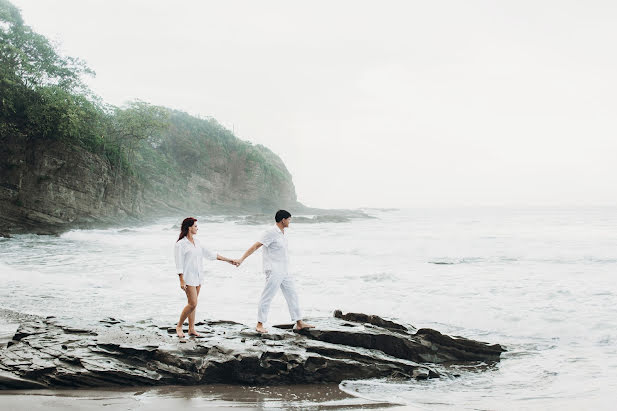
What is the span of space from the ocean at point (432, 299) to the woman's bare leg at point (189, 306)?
851mm

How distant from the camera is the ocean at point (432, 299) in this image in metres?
5.36

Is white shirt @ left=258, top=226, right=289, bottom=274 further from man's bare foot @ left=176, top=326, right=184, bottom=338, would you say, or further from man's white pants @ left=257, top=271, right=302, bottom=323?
man's bare foot @ left=176, top=326, right=184, bottom=338

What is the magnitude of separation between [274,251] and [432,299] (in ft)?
18.6

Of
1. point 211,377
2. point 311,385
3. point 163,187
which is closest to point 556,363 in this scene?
point 311,385

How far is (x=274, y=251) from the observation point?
667 cm

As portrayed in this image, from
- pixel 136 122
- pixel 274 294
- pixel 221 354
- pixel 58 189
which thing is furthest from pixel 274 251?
pixel 136 122

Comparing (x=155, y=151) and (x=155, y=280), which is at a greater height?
(x=155, y=151)

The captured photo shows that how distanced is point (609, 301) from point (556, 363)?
484cm

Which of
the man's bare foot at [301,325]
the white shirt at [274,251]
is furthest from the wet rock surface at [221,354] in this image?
the white shirt at [274,251]

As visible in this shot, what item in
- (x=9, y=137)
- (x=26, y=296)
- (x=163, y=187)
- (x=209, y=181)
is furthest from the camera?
(x=209, y=181)

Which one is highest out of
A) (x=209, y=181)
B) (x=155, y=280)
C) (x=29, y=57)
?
(x=29, y=57)

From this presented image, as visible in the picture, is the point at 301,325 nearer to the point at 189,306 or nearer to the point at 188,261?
the point at 189,306

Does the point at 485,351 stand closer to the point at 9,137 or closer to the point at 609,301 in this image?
the point at 609,301

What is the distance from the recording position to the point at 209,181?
222ft
